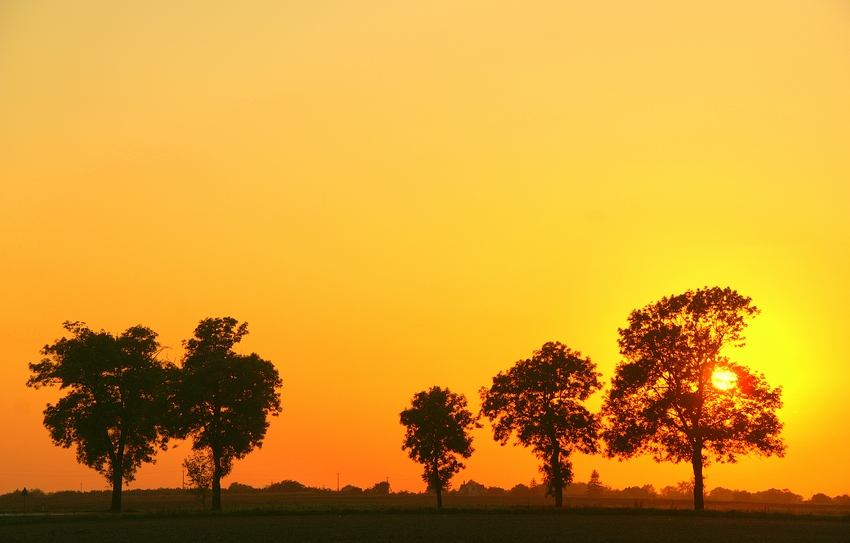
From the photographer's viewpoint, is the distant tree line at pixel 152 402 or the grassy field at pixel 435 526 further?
the distant tree line at pixel 152 402

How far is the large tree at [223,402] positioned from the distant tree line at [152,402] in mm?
103

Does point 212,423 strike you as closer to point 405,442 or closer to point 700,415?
point 405,442

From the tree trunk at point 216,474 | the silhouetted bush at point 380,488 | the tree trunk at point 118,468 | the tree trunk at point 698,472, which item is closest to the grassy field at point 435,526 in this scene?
the tree trunk at point 698,472

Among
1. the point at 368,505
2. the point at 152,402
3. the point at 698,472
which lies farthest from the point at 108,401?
the point at 698,472

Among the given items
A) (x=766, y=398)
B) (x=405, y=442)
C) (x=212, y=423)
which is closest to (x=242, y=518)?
(x=212, y=423)

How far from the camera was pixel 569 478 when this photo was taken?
94.4 metres

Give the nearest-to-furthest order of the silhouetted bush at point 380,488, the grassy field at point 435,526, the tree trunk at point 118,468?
the grassy field at point 435,526 < the tree trunk at point 118,468 < the silhouetted bush at point 380,488

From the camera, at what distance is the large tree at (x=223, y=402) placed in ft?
300

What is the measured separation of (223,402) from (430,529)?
39808mm

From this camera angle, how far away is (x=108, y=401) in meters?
92.3

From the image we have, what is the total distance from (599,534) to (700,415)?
1199 inches

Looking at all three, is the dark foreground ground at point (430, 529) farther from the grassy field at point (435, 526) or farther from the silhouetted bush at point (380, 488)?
the silhouetted bush at point (380, 488)

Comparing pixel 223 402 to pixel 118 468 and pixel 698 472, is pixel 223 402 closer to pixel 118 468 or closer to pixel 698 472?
pixel 118 468

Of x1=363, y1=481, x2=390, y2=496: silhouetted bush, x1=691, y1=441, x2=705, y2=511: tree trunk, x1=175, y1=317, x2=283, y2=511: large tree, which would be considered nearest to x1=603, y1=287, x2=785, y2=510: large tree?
x1=691, y1=441, x2=705, y2=511: tree trunk
